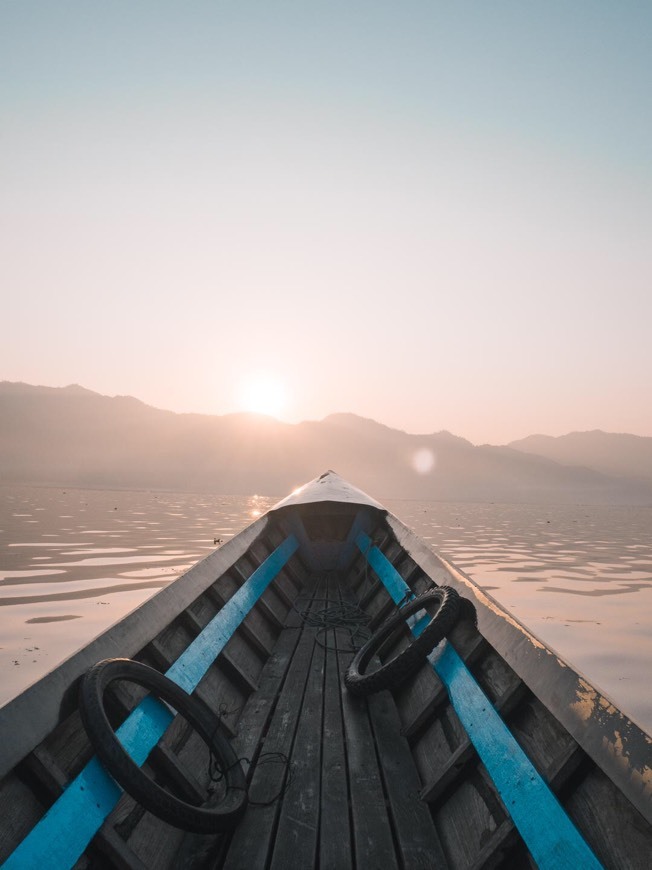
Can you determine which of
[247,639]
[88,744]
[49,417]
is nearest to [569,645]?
[247,639]

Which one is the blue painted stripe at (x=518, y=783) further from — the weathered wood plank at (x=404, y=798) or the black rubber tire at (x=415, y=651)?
the weathered wood plank at (x=404, y=798)

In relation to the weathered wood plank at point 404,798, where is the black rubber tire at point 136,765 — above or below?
above

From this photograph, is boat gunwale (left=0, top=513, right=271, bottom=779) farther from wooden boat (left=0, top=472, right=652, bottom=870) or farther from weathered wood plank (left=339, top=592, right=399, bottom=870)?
weathered wood plank (left=339, top=592, right=399, bottom=870)

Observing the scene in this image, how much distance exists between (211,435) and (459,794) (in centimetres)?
17080

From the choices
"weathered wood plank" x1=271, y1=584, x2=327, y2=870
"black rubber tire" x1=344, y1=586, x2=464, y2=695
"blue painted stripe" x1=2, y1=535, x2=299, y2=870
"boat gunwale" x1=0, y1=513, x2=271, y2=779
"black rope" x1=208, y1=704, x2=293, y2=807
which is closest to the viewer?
"blue painted stripe" x1=2, y1=535, x2=299, y2=870

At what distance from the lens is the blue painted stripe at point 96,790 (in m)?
1.76

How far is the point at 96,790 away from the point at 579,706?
2145mm

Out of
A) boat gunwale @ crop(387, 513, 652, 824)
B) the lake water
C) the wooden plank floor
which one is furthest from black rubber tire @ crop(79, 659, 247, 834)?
the lake water

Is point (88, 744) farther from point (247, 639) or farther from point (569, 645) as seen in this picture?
point (569, 645)

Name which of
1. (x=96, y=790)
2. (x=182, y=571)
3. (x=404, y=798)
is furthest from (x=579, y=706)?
(x=182, y=571)

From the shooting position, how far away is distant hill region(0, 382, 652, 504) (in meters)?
122

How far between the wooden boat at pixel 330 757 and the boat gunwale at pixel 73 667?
10 mm

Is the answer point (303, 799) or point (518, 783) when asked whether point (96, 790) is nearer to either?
point (303, 799)

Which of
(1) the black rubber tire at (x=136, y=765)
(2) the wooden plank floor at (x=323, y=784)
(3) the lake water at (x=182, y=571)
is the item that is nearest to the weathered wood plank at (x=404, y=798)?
(2) the wooden plank floor at (x=323, y=784)
